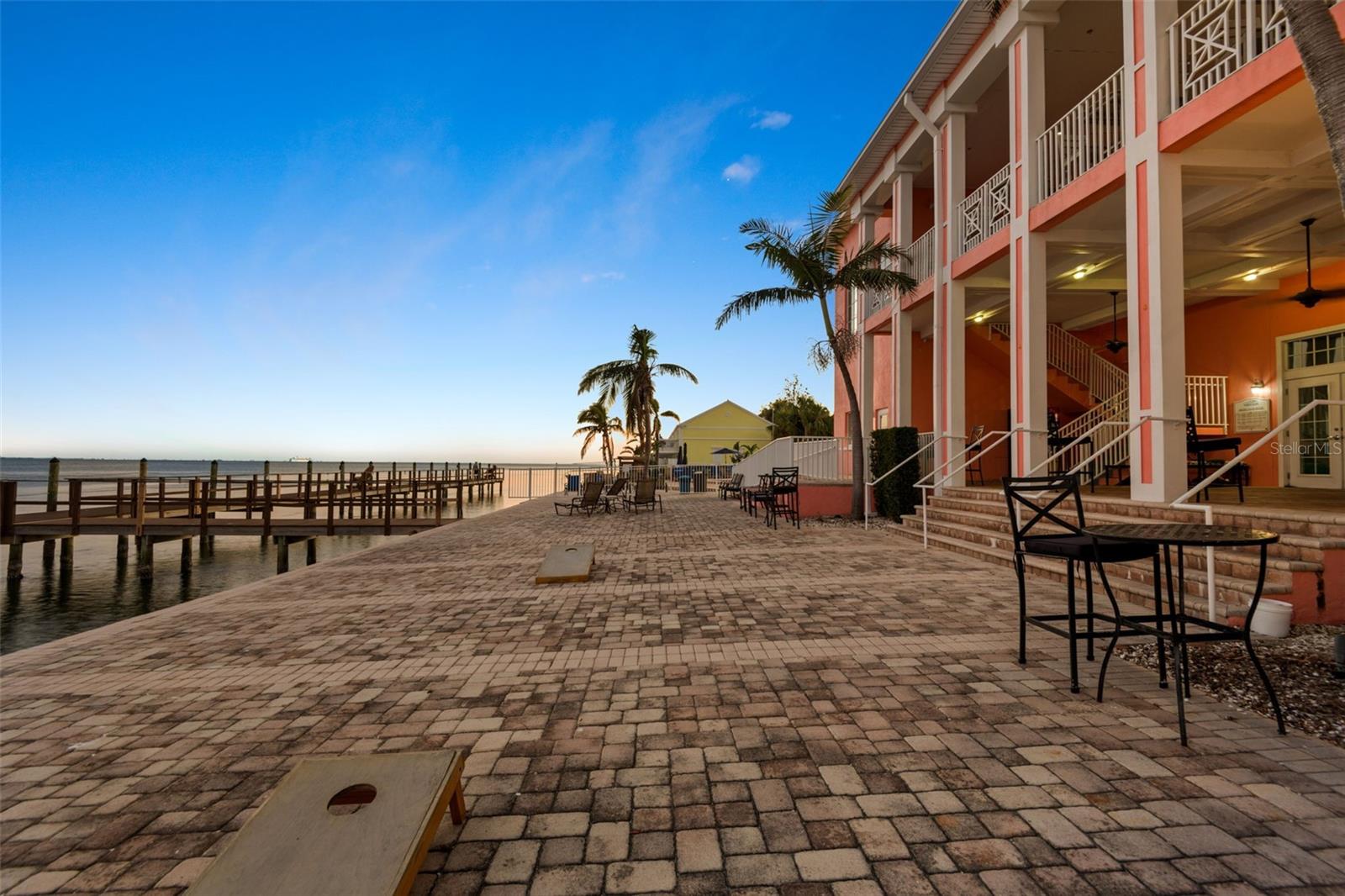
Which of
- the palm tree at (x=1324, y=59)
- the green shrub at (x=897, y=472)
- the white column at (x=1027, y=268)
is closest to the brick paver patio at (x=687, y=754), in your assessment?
the palm tree at (x=1324, y=59)

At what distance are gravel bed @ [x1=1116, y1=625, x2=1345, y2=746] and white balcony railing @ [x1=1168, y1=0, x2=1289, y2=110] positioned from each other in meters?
5.73

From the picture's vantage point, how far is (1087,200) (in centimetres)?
788

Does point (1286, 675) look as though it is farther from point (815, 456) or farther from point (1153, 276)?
point (815, 456)

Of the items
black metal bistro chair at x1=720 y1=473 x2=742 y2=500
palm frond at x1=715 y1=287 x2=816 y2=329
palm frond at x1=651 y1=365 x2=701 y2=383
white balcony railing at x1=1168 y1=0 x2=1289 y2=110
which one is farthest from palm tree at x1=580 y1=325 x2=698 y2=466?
white balcony railing at x1=1168 y1=0 x2=1289 y2=110

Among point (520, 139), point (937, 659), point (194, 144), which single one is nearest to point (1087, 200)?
point (937, 659)

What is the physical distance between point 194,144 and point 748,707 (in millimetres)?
19281

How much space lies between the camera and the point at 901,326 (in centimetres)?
1366

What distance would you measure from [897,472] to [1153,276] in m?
5.80

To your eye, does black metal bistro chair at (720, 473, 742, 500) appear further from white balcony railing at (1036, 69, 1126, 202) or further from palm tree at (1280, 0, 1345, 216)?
palm tree at (1280, 0, 1345, 216)

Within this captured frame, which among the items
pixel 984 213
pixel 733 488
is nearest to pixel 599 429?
pixel 733 488

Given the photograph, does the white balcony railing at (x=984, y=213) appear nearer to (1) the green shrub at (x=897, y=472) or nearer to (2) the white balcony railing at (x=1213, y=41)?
(2) the white balcony railing at (x=1213, y=41)

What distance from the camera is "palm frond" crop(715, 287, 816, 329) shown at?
12359 millimetres

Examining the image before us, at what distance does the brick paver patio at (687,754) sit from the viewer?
179 centimetres

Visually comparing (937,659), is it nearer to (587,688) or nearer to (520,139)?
(587,688)
